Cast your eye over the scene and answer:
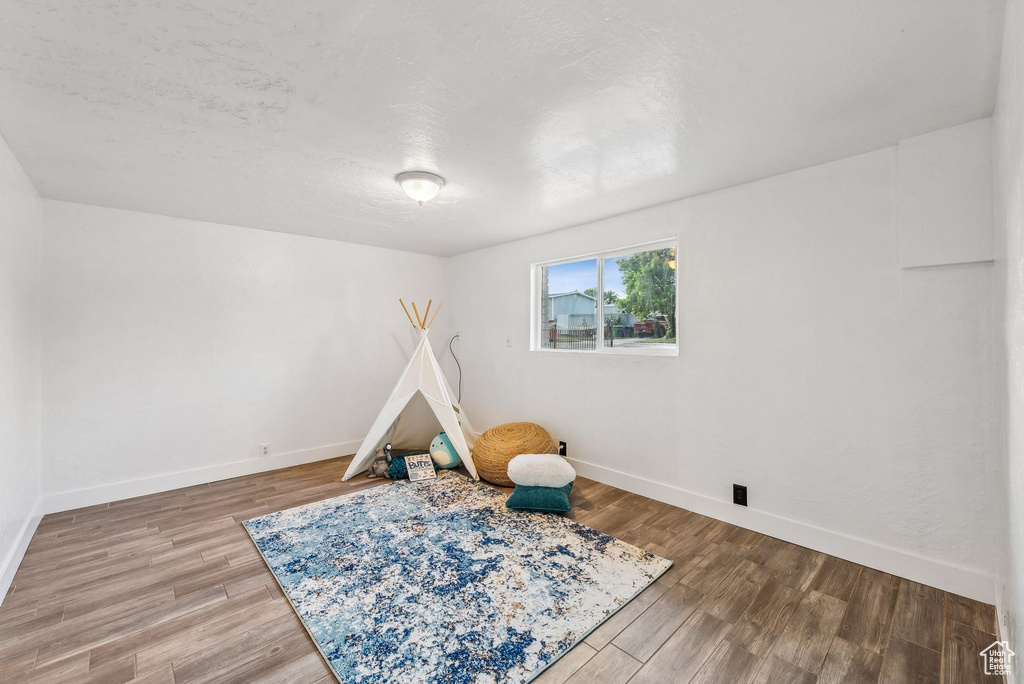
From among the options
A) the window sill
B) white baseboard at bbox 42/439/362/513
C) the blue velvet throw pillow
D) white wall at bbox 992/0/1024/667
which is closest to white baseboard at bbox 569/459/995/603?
white wall at bbox 992/0/1024/667

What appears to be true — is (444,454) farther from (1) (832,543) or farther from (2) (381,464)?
(1) (832,543)

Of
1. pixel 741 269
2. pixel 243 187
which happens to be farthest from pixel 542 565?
pixel 243 187

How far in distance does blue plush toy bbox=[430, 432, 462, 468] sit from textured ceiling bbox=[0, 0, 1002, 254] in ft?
7.86

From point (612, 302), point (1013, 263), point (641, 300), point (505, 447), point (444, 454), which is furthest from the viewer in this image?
point (444, 454)

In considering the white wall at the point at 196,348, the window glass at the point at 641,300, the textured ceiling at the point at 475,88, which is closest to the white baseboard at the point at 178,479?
the white wall at the point at 196,348

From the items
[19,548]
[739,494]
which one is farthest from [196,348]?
[739,494]

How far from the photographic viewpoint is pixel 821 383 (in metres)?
2.46

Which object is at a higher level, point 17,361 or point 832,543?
point 17,361

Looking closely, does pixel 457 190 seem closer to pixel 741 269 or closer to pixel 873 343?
pixel 741 269

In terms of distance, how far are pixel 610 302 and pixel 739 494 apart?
5.83 ft

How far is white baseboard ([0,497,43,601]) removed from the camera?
6.91 ft

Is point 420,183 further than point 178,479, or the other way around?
point 178,479

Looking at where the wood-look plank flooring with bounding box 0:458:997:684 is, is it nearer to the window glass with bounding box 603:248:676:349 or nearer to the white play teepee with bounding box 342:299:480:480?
the white play teepee with bounding box 342:299:480:480

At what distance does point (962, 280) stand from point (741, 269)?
1.01 meters
